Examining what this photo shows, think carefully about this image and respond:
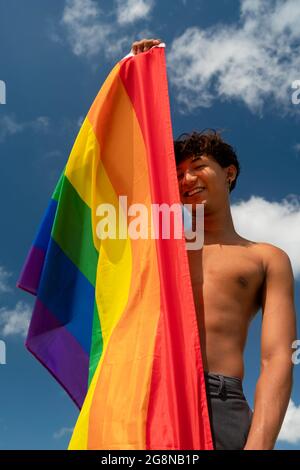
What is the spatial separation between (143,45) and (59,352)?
2.27 m

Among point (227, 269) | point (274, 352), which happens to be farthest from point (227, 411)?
point (227, 269)

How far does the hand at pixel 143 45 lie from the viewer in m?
3.94

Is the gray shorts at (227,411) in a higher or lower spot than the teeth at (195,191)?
lower

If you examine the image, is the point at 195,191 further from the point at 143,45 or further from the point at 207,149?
the point at 143,45

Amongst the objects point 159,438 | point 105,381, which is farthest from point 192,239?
point 159,438

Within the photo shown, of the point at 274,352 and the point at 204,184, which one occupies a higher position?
the point at 204,184

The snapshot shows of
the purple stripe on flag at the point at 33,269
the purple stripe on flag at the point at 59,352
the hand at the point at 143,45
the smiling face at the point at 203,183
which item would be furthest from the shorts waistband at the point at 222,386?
the hand at the point at 143,45

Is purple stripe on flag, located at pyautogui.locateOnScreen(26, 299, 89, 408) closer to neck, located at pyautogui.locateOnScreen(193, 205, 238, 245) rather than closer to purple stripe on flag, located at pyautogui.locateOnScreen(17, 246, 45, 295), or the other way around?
purple stripe on flag, located at pyautogui.locateOnScreen(17, 246, 45, 295)

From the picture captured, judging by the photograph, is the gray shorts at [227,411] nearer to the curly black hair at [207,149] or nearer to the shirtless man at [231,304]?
the shirtless man at [231,304]

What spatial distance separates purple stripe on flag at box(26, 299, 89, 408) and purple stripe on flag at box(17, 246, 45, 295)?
0.68ft

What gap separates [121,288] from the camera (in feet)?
10.4

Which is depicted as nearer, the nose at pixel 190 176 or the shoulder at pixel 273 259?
the shoulder at pixel 273 259

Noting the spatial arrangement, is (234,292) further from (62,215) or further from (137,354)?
(62,215)

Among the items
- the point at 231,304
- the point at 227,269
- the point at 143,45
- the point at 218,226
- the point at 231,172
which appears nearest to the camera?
the point at 231,304
